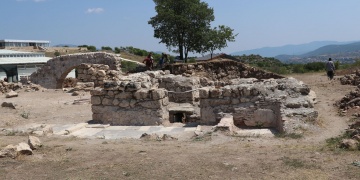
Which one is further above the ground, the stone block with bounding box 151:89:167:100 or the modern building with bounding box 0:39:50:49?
the modern building with bounding box 0:39:50:49

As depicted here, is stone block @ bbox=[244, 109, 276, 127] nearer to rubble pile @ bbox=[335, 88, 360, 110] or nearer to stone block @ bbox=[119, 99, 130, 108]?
rubble pile @ bbox=[335, 88, 360, 110]

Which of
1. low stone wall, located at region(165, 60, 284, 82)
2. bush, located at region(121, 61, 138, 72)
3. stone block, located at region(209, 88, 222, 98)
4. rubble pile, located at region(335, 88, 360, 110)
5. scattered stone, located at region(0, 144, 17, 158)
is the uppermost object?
bush, located at region(121, 61, 138, 72)

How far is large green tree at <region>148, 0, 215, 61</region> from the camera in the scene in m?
29.7

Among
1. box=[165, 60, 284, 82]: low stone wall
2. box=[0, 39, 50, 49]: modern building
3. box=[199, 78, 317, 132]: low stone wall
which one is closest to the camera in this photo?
box=[199, 78, 317, 132]: low stone wall

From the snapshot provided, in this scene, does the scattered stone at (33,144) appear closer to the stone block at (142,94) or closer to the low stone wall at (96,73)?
the stone block at (142,94)

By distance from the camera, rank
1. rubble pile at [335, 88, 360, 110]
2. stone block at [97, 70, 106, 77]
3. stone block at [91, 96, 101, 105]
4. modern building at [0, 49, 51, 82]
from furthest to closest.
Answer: modern building at [0, 49, 51, 82] < stone block at [97, 70, 106, 77] < stone block at [91, 96, 101, 105] < rubble pile at [335, 88, 360, 110]

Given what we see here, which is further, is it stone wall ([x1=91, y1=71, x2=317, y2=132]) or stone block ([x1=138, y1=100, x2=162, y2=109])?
stone block ([x1=138, y1=100, x2=162, y2=109])

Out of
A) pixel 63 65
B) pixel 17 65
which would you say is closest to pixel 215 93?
pixel 63 65

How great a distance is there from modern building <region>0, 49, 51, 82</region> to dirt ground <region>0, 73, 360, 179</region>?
23.0 meters

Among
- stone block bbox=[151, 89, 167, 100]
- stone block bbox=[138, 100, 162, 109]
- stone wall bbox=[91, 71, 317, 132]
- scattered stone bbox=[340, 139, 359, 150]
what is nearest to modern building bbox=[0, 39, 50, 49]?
stone wall bbox=[91, 71, 317, 132]

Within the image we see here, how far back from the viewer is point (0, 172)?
18.5 ft

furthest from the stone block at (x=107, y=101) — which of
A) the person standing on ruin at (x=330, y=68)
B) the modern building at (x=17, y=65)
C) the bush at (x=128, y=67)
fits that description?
the modern building at (x=17, y=65)

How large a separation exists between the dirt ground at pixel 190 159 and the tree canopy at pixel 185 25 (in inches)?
873

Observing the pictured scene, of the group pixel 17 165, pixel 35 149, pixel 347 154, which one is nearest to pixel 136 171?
pixel 17 165
